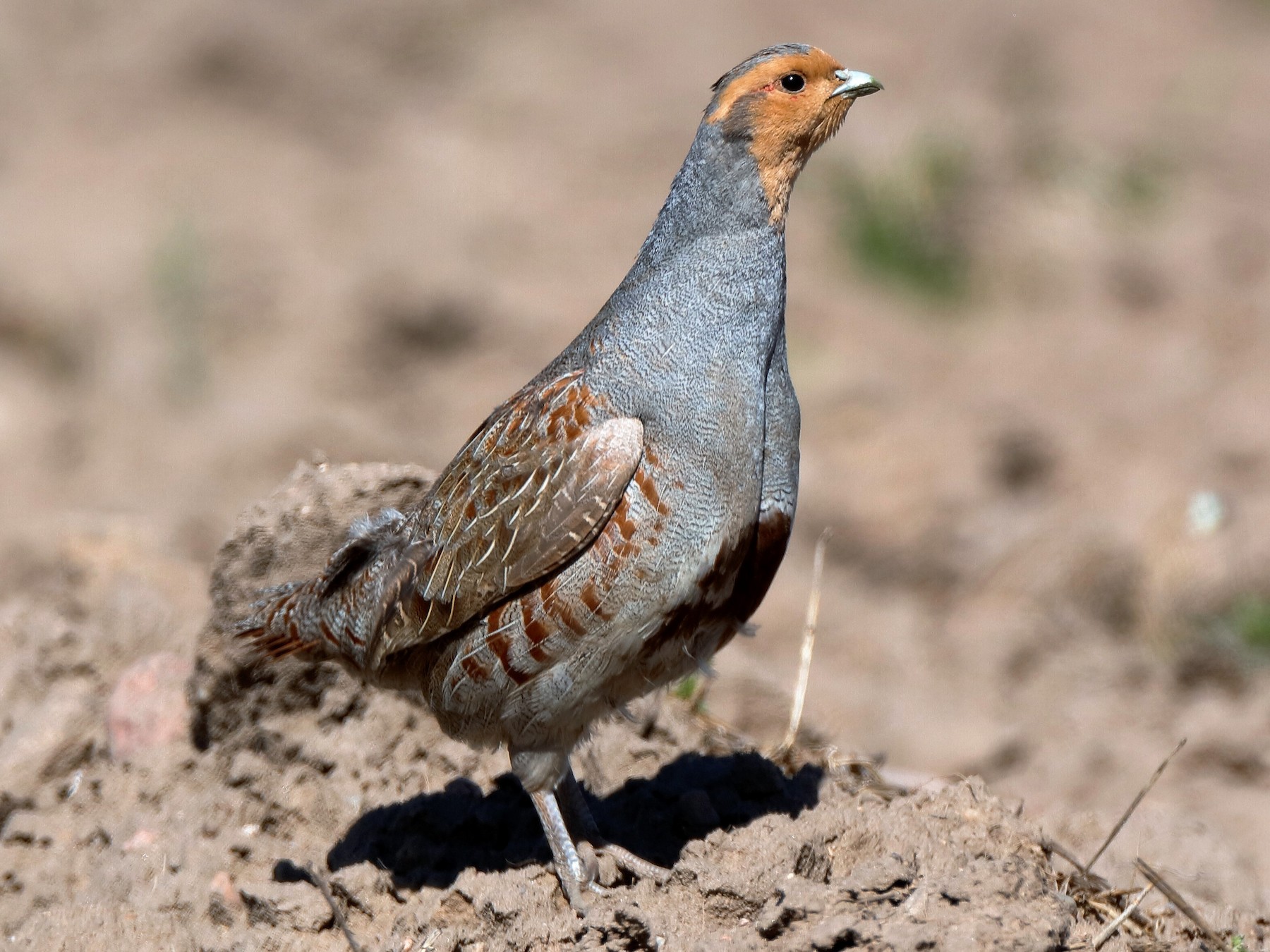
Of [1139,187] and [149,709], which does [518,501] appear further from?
[1139,187]

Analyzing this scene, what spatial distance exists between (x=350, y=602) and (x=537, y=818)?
90cm

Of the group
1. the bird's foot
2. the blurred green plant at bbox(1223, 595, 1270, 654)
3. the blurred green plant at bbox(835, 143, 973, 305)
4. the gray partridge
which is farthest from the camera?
the blurred green plant at bbox(835, 143, 973, 305)

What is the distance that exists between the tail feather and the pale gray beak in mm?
1693

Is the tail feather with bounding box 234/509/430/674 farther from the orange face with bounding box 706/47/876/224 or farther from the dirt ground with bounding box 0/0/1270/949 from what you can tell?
the orange face with bounding box 706/47/876/224

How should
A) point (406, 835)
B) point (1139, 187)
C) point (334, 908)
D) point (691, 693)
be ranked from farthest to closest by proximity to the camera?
point (1139, 187)
point (691, 693)
point (406, 835)
point (334, 908)

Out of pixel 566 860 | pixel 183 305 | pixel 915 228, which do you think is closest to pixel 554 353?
pixel 183 305

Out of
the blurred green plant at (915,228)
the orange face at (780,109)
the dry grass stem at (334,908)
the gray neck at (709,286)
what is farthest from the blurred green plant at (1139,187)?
the dry grass stem at (334,908)

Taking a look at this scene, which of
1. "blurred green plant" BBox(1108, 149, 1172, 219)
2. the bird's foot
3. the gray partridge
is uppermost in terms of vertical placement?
"blurred green plant" BBox(1108, 149, 1172, 219)

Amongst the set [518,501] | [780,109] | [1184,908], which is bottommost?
[1184,908]

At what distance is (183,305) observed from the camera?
33.3ft

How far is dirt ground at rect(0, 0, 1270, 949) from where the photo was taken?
4371 mm

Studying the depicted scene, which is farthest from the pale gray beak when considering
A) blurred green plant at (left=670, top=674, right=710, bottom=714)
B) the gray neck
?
blurred green plant at (left=670, top=674, right=710, bottom=714)

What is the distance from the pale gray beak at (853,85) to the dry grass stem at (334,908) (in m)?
2.62

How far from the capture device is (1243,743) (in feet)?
20.9
